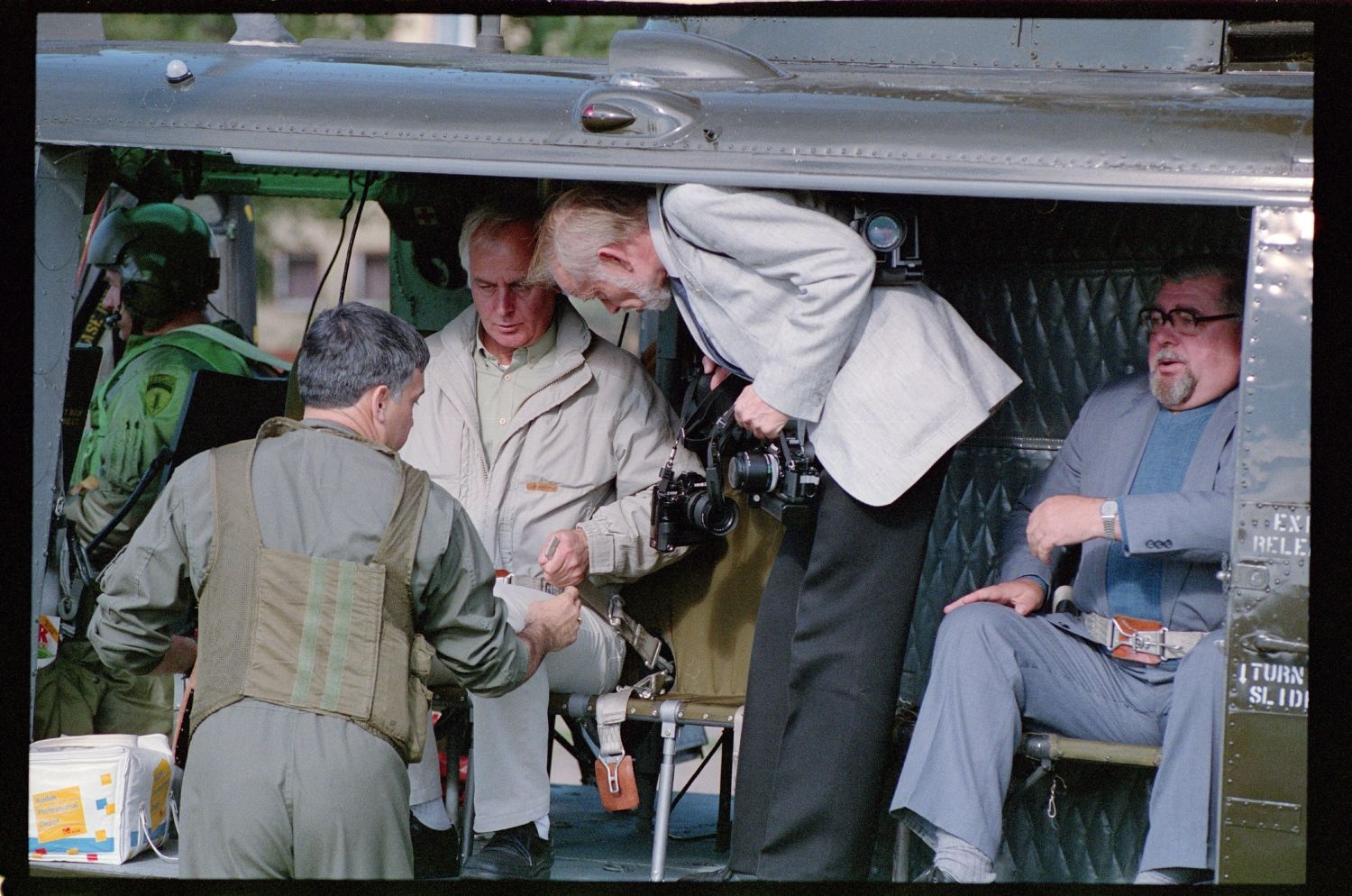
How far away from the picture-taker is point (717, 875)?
12.8 feet

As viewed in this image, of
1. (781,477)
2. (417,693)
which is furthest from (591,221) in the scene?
(417,693)

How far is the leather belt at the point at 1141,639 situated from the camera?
345 centimetres

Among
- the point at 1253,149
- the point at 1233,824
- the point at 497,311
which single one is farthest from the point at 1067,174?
the point at 497,311

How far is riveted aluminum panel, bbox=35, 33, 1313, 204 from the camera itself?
3.08m

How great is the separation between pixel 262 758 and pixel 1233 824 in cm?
202

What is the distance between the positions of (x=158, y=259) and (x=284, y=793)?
250cm

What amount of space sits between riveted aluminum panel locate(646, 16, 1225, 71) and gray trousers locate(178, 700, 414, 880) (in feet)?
6.64

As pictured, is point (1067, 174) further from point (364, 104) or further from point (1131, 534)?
point (364, 104)

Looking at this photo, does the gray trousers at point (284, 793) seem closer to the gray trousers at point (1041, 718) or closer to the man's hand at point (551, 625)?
the man's hand at point (551, 625)

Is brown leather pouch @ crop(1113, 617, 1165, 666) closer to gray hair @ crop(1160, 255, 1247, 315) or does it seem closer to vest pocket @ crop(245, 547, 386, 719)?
gray hair @ crop(1160, 255, 1247, 315)

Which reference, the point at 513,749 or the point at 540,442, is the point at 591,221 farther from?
the point at 513,749

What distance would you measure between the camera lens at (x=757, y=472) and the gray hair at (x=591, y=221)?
0.63m

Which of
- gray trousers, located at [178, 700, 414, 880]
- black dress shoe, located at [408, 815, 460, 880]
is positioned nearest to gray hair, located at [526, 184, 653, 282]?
gray trousers, located at [178, 700, 414, 880]

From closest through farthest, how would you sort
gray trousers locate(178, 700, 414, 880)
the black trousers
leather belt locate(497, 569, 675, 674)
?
gray trousers locate(178, 700, 414, 880) < the black trousers < leather belt locate(497, 569, 675, 674)
